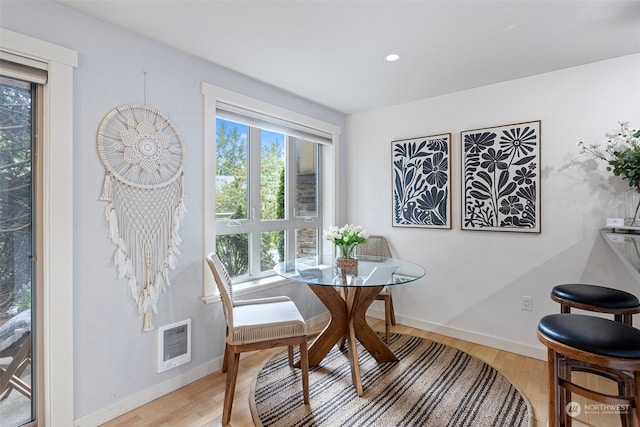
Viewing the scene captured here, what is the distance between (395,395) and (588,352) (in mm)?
1236

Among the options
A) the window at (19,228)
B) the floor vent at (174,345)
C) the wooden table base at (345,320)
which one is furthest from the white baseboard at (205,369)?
the wooden table base at (345,320)

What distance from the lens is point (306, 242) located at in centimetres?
343

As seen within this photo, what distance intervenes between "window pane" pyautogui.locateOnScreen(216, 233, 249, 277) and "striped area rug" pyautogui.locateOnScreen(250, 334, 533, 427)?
79 centimetres

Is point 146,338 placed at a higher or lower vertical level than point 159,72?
lower

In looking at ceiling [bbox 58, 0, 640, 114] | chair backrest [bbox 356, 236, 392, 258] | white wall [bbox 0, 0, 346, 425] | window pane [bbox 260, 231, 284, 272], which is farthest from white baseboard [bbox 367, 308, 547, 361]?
ceiling [bbox 58, 0, 640, 114]

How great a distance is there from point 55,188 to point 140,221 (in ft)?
1.47

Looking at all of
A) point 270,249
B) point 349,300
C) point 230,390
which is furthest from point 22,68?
point 349,300

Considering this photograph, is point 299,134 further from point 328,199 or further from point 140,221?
point 140,221

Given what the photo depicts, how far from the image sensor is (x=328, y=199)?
356 centimetres

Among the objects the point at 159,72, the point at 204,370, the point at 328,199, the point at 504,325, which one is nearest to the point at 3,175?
the point at 159,72

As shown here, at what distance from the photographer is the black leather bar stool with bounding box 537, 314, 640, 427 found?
3.62ft

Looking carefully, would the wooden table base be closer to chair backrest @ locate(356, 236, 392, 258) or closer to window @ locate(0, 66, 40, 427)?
chair backrest @ locate(356, 236, 392, 258)

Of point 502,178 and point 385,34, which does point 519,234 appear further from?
point 385,34

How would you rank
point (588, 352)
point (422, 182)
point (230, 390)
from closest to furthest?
1. point (588, 352)
2. point (230, 390)
3. point (422, 182)
